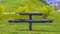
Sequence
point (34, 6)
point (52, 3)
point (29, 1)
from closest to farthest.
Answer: point (52, 3) → point (34, 6) → point (29, 1)

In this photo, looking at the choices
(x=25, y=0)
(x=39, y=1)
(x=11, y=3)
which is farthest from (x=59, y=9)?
(x=11, y=3)

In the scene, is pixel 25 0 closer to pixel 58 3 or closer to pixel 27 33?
pixel 58 3

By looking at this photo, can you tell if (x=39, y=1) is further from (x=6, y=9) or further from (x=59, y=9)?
(x=6, y=9)

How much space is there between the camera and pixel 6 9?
53.7 ft

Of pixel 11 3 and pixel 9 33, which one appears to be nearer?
pixel 9 33

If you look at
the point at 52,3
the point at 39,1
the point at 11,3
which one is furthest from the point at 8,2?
the point at 52,3

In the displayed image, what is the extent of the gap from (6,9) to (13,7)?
0.72 m

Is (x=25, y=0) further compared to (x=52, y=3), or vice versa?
(x=25, y=0)

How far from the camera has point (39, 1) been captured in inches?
777

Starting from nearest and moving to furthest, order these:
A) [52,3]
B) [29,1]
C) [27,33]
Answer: [27,33], [52,3], [29,1]

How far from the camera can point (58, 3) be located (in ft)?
55.5

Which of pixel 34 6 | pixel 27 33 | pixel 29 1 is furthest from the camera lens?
pixel 29 1

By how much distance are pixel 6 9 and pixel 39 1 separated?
454cm

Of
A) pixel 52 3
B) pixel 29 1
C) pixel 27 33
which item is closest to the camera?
pixel 27 33
